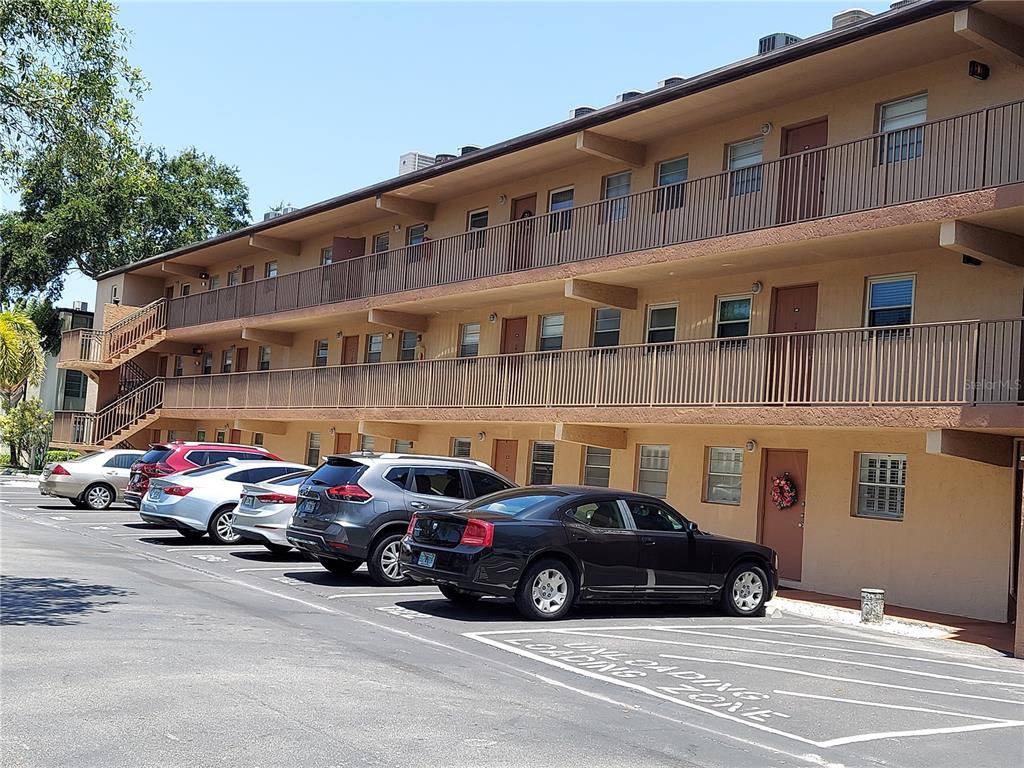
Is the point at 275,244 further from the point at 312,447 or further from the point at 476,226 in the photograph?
the point at 476,226

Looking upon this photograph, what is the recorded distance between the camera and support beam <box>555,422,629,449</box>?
21.2 m

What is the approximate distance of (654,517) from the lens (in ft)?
45.7

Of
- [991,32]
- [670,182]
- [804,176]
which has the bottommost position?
[804,176]

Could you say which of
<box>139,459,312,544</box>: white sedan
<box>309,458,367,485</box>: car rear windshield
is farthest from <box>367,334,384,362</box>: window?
<box>309,458,367,485</box>: car rear windshield

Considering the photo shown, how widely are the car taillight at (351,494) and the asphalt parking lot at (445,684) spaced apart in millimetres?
1223

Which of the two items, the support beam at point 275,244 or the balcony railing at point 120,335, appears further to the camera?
the balcony railing at point 120,335

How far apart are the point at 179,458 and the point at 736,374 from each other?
12.5 metres

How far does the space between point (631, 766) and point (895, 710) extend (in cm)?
344

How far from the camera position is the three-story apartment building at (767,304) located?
15500mm

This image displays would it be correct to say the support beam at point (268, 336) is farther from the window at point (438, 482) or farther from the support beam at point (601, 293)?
the window at point (438, 482)

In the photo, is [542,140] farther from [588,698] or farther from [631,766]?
[631,766]

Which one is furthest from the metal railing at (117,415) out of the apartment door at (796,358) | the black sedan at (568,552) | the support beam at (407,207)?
the black sedan at (568,552)

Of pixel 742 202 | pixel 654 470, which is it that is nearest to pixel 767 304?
pixel 742 202

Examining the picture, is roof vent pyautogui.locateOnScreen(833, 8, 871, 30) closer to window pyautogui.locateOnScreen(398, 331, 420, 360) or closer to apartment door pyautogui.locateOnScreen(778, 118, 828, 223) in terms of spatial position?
apartment door pyautogui.locateOnScreen(778, 118, 828, 223)
